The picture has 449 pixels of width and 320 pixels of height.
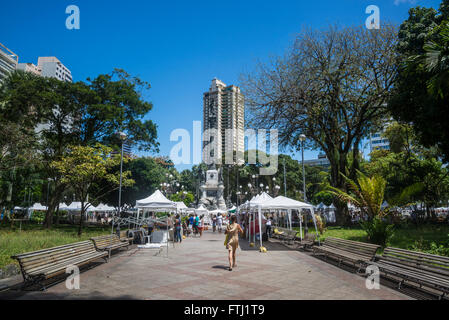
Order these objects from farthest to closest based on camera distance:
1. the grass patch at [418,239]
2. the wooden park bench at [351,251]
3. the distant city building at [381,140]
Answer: the distant city building at [381,140], the grass patch at [418,239], the wooden park bench at [351,251]

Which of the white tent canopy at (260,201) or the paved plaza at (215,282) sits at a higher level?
the white tent canopy at (260,201)

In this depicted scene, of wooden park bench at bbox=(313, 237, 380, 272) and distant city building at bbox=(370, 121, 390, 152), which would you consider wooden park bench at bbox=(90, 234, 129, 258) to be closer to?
wooden park bench at bbox=(313, 237, 380, 272)

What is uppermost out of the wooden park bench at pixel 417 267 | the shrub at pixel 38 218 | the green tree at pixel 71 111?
the green tree at pixel 71 111

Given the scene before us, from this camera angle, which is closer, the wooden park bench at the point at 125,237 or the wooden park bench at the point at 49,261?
the wooden park bench at the point at 49,261

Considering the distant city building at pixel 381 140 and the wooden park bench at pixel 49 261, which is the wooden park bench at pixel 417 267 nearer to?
the wooden park bench at pixel 49 261

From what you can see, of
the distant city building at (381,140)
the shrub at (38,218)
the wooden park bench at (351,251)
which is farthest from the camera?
the shrub at (38,218)

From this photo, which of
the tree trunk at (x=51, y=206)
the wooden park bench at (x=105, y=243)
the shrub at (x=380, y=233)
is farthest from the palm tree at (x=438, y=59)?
the tree trunk at (x=51, y=206)

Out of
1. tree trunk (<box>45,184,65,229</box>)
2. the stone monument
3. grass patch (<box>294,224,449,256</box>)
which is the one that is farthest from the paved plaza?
the stone monument

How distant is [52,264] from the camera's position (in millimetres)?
7074

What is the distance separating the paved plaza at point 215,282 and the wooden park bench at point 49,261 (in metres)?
0.33

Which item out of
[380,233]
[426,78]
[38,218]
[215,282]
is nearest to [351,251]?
[380,233]

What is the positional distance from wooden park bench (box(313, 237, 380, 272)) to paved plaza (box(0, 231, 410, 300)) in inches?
15.2

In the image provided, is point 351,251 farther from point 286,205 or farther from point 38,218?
point 38,218

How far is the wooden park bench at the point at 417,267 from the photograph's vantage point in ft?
18.7
